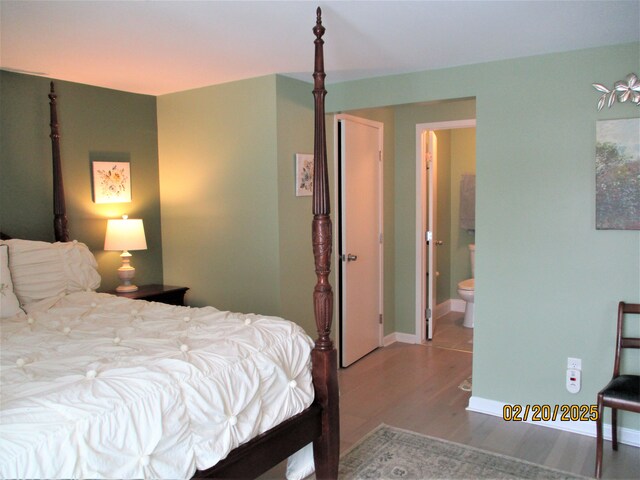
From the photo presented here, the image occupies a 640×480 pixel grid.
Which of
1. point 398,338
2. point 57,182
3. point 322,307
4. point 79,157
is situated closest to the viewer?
point 322,307

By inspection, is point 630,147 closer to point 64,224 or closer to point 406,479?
point 406,479

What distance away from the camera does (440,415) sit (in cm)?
360

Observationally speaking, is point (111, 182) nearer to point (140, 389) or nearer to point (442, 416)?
point (140, 389)

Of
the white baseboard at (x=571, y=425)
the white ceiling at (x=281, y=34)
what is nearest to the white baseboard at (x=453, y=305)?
the white baseboard at (x=571, y=425)

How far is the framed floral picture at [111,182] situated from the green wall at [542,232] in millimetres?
2399

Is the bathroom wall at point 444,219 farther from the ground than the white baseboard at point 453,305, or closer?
farther from the ground

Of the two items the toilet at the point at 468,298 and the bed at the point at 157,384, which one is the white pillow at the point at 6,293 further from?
the toilet at the point at 468,298

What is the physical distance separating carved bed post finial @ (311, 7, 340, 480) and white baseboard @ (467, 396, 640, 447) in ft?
4.64

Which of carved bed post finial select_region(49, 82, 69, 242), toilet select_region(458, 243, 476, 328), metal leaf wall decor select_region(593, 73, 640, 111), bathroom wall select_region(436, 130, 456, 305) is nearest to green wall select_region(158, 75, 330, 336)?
carved bed post finial select_region(49, 82, 69, 242)

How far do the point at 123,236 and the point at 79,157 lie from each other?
0.68m

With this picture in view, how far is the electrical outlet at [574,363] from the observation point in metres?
3.35
